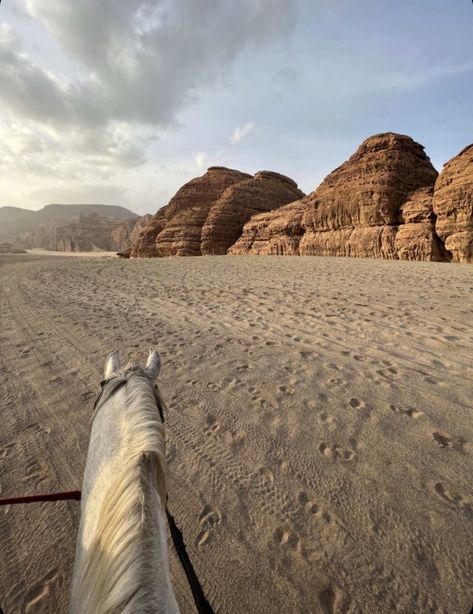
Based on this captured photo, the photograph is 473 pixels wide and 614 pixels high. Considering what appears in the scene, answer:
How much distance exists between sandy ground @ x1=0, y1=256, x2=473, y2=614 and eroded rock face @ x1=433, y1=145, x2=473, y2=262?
16824mm

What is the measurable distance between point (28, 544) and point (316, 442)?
2451 mm

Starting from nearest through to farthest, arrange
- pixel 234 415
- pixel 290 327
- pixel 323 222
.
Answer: pixel 234 415 → pixel 290 327 → pixel 323 222

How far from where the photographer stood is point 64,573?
1810mm

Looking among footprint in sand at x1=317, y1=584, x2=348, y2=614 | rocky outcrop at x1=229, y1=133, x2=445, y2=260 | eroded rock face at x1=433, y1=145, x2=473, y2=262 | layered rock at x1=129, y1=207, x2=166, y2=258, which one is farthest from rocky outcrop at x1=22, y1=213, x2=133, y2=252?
footprint in sand at x1=317, y1=584, x2=348, y2=614

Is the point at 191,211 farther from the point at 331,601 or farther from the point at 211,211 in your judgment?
the point at 331,601

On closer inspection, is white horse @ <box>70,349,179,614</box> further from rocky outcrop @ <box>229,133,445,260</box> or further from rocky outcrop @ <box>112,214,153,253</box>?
rocky outcrop @ <box>112,214,153,253</box>

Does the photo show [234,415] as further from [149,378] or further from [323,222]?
[323,222]

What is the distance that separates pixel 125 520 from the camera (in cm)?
77

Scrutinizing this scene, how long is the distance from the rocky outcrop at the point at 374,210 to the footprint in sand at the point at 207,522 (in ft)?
77.4

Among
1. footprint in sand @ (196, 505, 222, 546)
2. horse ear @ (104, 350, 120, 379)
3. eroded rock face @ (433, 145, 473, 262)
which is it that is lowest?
footprint in sand @ (196, 505, 222, 546)

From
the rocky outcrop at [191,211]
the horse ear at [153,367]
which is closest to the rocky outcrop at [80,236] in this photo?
the rocky outcrop at [191,211]

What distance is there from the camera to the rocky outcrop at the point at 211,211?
41250mm

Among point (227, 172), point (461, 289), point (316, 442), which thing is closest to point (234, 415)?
point (316, 442)

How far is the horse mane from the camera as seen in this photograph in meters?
0.64
